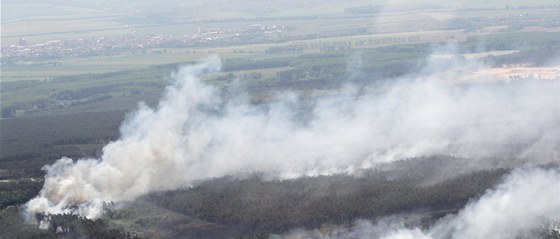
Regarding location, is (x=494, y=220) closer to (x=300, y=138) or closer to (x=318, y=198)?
(x=318, y=198)

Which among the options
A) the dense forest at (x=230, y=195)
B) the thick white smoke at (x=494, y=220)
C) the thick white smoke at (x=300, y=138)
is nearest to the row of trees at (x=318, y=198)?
the dense forest at (x=230, y=195)

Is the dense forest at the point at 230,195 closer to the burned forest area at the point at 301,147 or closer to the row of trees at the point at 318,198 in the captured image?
the row of trees at the point at 318,198

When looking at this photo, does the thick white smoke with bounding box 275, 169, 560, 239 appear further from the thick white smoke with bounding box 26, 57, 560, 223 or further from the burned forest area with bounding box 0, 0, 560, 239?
the thick white smoke with bounding box 26, 57, 560, 223

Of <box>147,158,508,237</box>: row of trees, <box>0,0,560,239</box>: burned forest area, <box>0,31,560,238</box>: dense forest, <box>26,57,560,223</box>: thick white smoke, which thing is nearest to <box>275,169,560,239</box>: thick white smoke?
<box>0,0,560,239</box>: burned forest area

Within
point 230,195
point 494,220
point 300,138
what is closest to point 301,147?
point 300,138

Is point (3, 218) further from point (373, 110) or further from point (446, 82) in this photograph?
point (446, 82)

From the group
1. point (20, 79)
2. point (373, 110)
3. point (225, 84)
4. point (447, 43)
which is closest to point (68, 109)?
point (225, 84)
